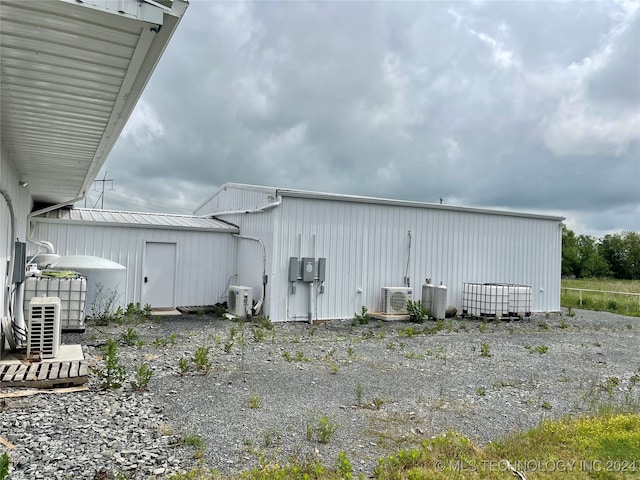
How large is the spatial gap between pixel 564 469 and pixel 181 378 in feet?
13.4

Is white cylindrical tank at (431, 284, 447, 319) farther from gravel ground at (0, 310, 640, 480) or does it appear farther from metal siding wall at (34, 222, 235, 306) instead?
metal siding wall at (34, 222, 235, 306)

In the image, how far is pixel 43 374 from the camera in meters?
4.76

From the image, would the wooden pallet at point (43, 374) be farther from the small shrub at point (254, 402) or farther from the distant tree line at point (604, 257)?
the distant tree line at point (604, 257)

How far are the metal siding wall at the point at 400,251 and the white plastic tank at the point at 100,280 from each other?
353 centimetres

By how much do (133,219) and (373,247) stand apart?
6.31m

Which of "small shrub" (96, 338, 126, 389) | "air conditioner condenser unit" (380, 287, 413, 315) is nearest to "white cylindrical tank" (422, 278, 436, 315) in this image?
"air conditioner condenser unit" (380, 287, 413, 315)

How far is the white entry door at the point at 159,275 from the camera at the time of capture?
36.4 feet

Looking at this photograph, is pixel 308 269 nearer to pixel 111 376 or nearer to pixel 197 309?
pixel 197 309

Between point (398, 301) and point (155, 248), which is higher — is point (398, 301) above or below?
below

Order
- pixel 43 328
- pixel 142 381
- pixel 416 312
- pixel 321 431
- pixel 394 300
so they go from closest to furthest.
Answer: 1. pixel 321 431
2. pixel 142 381
3. pixel 43 328
4. pixel 416 312
5. pixel 394 300

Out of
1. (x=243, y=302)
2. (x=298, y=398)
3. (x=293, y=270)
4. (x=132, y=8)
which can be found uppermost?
(x=132, y=8)

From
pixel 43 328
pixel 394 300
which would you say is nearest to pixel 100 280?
pixel 43 328

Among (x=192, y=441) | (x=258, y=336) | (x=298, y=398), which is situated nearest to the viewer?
(x=192, y=441)

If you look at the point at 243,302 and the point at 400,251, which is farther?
the point at 400,251
